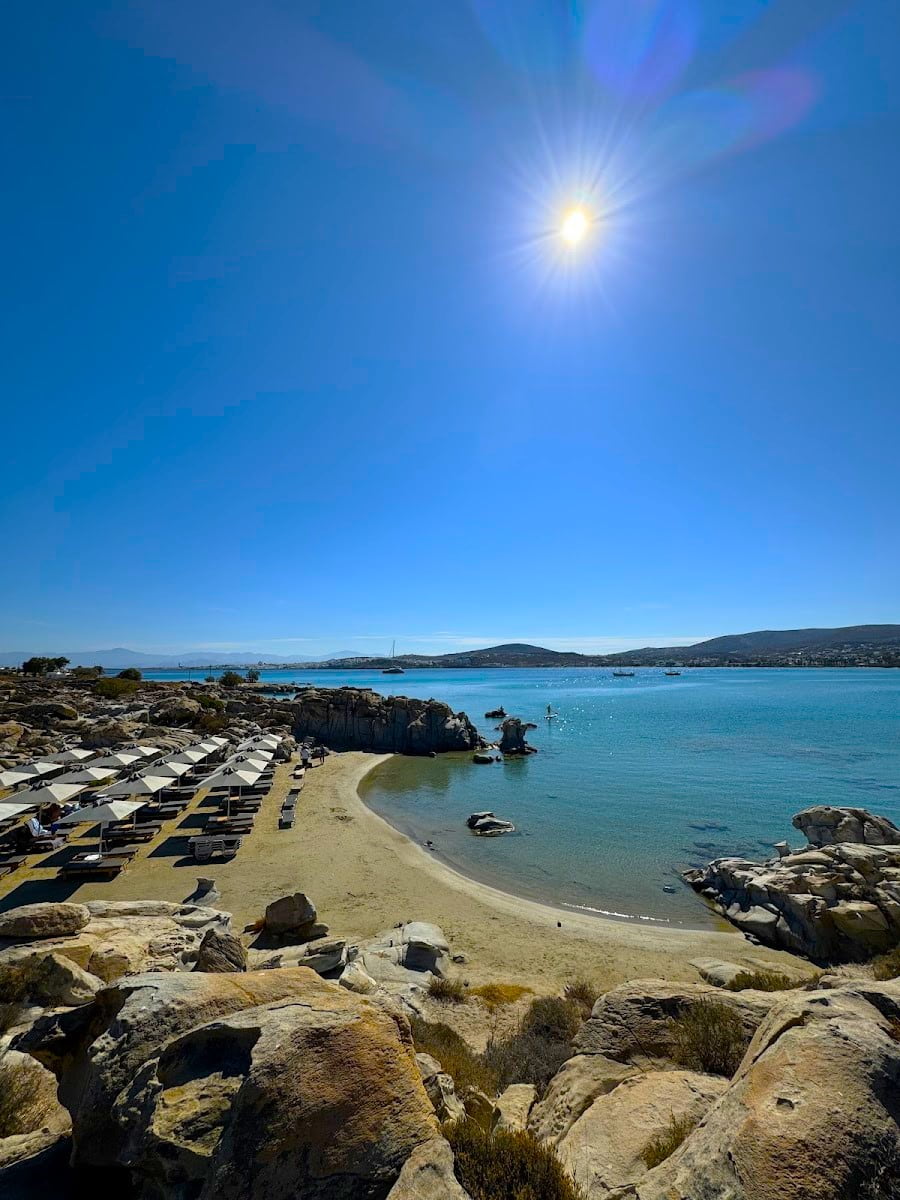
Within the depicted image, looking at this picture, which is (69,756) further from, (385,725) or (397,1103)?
(397,1103)

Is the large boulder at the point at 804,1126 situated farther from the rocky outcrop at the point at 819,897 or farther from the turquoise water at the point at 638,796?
the turquoise water at the point at 638,796

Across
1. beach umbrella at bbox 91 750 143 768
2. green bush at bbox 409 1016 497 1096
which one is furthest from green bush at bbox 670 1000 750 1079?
beach umbrella at bbox 91 750 143 768

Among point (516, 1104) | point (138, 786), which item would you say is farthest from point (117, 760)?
point (516, 1104)

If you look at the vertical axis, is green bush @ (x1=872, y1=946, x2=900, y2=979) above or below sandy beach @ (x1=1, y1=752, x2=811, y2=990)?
above

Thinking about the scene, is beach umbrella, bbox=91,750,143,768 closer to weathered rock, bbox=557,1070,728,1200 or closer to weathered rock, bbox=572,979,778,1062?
weathered rock, bbox=572,979,778,1062

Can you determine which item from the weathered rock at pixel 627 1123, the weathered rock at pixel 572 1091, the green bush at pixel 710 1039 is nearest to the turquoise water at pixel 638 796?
the green bush at pixel 710 1039

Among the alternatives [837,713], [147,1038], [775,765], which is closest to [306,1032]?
[147,1038]

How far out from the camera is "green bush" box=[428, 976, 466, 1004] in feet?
33.7

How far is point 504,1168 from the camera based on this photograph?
396 centimetres

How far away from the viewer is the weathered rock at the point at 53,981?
7.18 metres

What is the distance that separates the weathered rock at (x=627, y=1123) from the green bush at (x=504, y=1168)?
428mm

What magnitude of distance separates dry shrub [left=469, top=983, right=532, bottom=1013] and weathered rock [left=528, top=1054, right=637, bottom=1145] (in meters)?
4.31

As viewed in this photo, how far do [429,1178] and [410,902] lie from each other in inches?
547

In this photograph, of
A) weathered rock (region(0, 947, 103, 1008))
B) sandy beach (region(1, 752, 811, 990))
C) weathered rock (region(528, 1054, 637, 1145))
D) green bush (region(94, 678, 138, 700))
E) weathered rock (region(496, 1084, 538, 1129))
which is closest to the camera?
weathered rock (region(528, 1054, 637, 1145))
